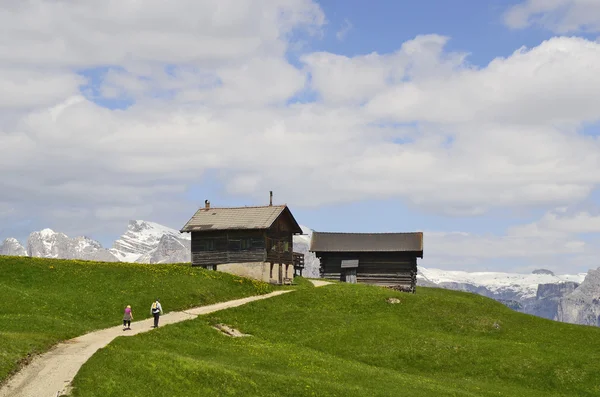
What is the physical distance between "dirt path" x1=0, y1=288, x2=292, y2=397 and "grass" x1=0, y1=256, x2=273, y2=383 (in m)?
1.11

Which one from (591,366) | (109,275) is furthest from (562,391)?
(109,275)

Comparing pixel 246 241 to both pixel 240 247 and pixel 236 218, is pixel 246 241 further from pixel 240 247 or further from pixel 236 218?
pixel 236 218

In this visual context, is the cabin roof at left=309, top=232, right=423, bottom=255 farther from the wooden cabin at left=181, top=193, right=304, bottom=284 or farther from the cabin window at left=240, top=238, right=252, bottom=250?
the cabin window at left=240, top=238, right=252, bottom=250

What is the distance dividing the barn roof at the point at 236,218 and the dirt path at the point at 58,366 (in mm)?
30471

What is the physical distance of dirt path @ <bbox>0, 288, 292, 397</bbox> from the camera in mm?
35125

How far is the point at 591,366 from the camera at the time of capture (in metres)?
53.9

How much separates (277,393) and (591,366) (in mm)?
26184

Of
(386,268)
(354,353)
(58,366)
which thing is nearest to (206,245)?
(386,268)

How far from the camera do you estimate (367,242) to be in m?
107

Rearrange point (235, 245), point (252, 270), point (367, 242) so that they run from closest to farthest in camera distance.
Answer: point (252, 270) < point (235, 245) < point (367, 242)

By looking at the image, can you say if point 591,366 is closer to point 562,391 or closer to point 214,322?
point 562,391

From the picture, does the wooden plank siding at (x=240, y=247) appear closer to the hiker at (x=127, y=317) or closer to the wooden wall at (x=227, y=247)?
the wooden wall at (x=227, y=247)

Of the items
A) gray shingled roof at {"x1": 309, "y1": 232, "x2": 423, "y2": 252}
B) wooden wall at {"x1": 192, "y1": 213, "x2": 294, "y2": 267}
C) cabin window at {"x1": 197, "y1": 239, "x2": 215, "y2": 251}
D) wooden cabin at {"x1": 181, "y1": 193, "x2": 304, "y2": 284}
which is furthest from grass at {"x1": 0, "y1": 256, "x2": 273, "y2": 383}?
gray shingled roof at {"x1": 309, "y1": 232, "x2": 423, "y2": 252}

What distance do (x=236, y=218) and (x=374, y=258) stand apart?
985 inches
